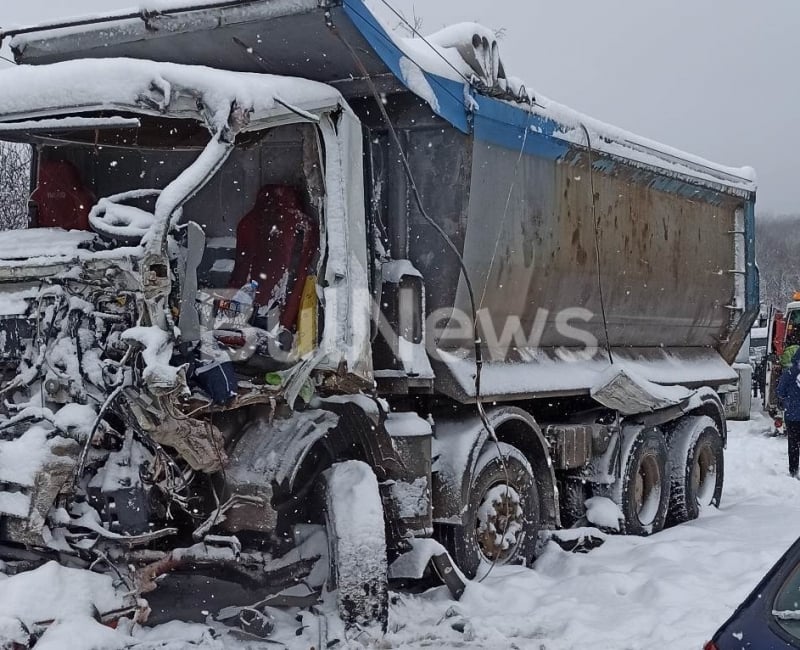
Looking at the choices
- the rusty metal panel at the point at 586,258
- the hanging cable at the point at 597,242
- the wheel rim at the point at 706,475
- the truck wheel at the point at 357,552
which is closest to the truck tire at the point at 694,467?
the wheel rim at the point at 706,475

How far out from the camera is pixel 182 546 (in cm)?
456

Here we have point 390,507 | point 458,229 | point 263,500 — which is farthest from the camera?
point 458,229

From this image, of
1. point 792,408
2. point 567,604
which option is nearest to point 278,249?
point 567,604

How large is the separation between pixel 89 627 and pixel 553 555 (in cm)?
357

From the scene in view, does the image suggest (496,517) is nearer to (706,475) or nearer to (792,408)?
(706,475)

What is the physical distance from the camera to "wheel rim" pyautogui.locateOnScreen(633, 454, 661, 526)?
26.7ft

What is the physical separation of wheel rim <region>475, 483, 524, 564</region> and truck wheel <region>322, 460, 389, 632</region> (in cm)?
134

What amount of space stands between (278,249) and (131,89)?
130 cm

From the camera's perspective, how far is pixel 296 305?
4938 mm

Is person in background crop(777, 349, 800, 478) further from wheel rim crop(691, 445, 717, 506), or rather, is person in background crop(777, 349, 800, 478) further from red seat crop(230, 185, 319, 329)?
red seat crop(230, 185, 319, 329)

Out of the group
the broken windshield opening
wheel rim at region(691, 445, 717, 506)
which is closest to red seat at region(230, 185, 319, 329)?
the broken windshield opening

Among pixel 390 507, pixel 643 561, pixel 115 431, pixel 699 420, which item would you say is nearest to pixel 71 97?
pixel 115 431

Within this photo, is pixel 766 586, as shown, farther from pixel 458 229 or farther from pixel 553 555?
Result: pixel 553 555

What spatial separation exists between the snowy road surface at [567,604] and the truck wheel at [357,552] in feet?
0.44
